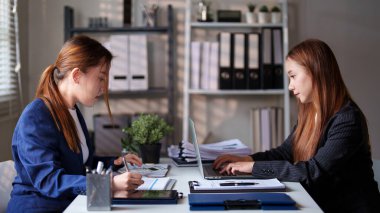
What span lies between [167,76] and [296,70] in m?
1.69

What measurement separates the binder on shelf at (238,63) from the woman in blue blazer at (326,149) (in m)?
1.34

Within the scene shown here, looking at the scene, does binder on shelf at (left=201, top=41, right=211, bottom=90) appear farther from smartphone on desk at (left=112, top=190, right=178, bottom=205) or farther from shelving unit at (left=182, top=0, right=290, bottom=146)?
smartphone on desk at (left=112, top=190, right=178, bottom=205)

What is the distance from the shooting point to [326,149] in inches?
66.5

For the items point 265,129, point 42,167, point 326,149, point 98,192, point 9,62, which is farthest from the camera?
point 265,129

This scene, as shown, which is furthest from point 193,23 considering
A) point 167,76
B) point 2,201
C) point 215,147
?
point 2,201

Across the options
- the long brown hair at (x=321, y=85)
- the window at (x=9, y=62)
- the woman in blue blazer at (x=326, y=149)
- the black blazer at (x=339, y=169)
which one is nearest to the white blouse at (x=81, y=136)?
the woman in blue blazer at (x=326, y=149)

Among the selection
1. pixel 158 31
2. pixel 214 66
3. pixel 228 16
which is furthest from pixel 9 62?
pixel 228 16

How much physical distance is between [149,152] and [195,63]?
4.53 feet

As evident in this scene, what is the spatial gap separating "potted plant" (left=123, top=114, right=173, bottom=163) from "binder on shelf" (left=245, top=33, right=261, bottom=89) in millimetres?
1380

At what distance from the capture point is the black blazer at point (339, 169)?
165 cm

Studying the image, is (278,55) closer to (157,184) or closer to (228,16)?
(228,16)

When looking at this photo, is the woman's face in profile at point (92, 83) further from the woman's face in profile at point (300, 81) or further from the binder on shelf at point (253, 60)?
the binder on shelf at point (253, 60)

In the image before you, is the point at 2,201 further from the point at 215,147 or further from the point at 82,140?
the point at 215,147

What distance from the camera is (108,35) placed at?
3494mm
